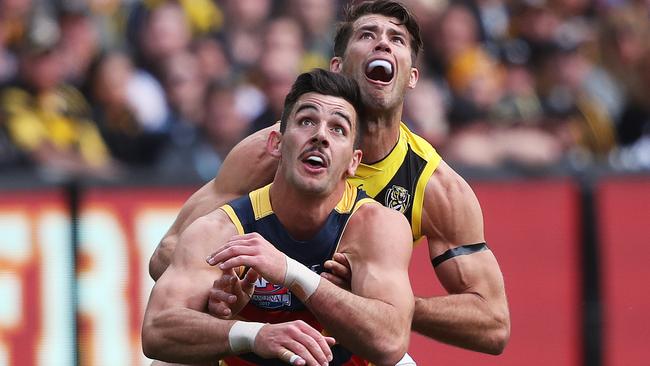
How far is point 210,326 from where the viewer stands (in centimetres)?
660

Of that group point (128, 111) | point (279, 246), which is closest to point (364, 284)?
point (279, 246)

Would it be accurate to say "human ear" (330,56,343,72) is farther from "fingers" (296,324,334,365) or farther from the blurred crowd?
the blurred crowd

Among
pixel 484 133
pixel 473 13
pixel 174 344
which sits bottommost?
pixel 174 344

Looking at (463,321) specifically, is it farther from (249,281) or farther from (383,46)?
(249,281)

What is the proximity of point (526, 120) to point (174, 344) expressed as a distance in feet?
23.0

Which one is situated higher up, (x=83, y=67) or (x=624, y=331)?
(x=83, y=67)

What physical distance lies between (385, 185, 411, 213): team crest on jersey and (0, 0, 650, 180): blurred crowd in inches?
131

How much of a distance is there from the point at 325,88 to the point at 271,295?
1.05 m

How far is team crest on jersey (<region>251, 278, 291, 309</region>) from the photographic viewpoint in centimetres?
700

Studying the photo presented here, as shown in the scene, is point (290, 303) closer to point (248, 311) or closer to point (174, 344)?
point (248, 311)

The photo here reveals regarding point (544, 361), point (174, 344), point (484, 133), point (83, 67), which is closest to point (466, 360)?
point (544, 361)

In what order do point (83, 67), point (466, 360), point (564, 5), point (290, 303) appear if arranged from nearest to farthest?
point (290, 303) → point (466, 360) → point (83, 67) → point (564, 5)

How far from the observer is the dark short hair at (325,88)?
23.2 feet

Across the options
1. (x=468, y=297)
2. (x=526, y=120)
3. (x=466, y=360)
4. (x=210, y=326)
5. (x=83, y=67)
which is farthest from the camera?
(x=526, y=120)
